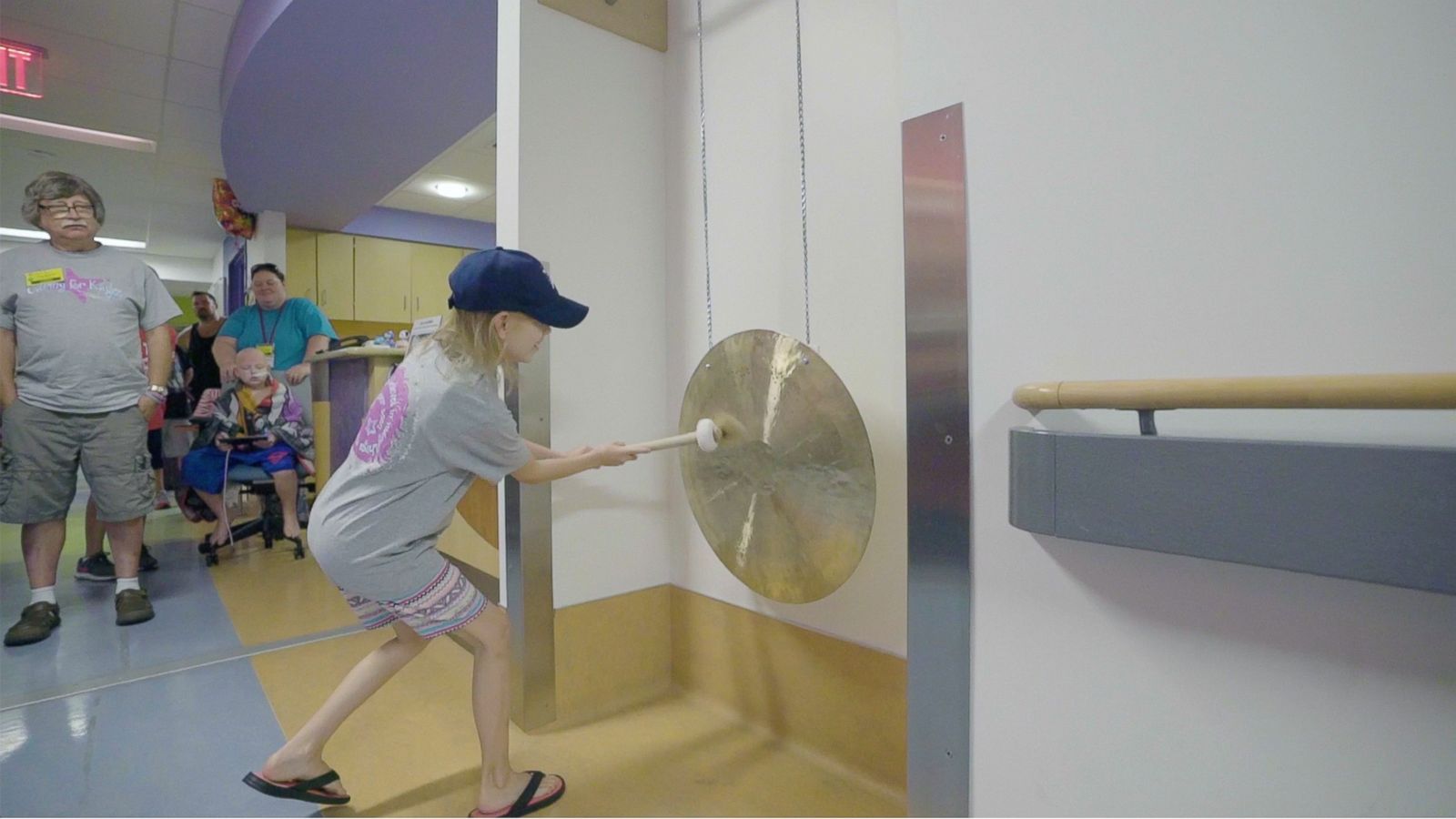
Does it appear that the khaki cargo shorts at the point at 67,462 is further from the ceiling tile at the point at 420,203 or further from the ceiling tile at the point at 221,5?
the ceiling tile at the point at 420,203

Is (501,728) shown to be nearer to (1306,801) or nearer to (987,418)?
(987,418)

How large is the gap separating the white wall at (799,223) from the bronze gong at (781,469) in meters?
0.21

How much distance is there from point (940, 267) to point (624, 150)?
1.05 meters

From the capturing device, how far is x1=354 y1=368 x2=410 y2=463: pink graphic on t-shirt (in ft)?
3.85

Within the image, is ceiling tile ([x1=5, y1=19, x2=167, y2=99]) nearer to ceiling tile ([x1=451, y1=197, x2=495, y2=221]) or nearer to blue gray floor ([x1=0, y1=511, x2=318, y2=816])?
ceiling tile ([x1=451, y1=197, x2=495, y2=221])

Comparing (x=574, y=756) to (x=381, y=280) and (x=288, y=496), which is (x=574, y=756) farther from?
(x=381, y=280)

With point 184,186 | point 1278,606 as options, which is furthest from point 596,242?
point 184,186

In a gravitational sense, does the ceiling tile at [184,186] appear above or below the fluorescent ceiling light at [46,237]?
below

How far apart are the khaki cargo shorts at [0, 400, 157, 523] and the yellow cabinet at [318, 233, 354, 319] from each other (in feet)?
10.8

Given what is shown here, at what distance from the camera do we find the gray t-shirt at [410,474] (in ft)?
3.79

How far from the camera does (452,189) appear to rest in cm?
521

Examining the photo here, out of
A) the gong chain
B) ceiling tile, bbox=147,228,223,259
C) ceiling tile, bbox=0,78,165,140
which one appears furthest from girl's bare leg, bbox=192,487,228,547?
ceiling tile, bbox=147,228,223,259

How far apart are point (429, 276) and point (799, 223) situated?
524cm

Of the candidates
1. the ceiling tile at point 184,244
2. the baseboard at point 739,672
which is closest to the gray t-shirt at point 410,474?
the baseboard at point 739,672
